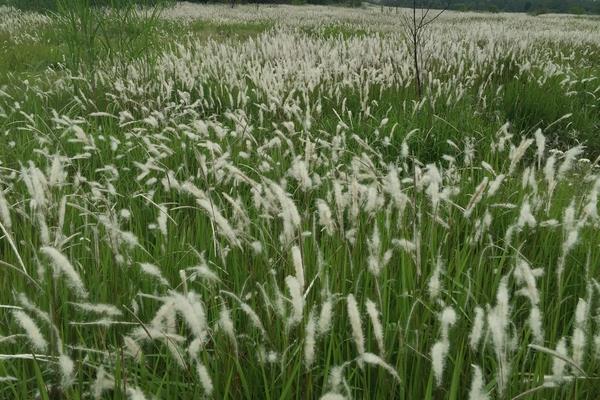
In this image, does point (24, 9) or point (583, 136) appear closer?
point (583, 136)

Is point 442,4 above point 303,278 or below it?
above

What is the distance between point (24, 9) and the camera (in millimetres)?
23594

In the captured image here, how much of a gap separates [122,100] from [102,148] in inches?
58.7

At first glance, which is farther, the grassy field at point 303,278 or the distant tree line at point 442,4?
the distant tree line at point 442,4

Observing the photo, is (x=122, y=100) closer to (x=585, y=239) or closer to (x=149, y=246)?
(x=149, y=246)

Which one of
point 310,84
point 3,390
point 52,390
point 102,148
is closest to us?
point 52,390

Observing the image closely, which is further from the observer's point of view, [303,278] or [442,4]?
[442,4]

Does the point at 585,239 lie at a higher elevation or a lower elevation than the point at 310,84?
lower

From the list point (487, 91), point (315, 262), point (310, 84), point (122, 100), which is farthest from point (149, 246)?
point (487, 91)

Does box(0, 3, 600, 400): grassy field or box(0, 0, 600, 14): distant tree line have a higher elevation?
box(0, 0, 600, 14): distant tree line

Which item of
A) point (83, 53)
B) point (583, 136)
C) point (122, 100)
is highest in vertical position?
point (83, 53)

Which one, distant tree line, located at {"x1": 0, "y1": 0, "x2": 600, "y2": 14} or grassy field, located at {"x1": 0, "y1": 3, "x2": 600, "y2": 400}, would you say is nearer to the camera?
grassy field, located at {"x1": 0, "y1": 3, "x2": 600, "y2": 400}

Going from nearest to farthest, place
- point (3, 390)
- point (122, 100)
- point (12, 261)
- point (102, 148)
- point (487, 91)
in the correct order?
point (3, 390)
point (12, 261)
point (102, 148)
point (122, 100)
point (487, 91)

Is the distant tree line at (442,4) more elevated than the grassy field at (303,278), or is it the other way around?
the distant tree line at (442,4)
